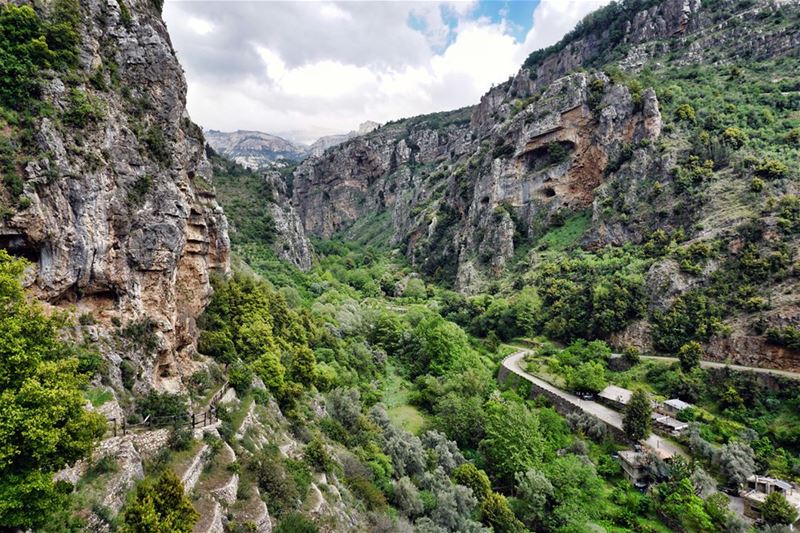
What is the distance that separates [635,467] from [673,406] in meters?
7.59

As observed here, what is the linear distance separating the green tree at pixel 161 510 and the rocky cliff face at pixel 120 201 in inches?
309

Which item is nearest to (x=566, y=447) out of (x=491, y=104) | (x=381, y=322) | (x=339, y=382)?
(x=339, y=382)

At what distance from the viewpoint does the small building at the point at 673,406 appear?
3509 cm

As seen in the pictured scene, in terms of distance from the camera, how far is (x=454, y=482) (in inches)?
1126

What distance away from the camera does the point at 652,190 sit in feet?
192

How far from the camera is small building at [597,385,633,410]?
3784cm

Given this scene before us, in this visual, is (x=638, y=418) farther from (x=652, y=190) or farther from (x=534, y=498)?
(x=652, y=190)

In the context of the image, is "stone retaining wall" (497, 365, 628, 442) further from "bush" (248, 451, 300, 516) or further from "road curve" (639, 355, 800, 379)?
"bush" (248, 451, 300, 516)

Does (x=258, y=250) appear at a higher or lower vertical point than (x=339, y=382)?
higher

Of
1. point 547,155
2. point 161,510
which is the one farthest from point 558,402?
point 547,155

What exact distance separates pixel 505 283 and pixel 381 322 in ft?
72.6

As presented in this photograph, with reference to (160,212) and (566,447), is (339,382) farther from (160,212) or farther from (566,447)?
(160,212)

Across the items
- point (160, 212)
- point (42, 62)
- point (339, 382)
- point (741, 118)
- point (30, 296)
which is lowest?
point (339, 382)

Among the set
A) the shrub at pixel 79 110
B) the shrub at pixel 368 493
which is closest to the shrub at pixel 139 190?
the shrub at pixel 79 110
